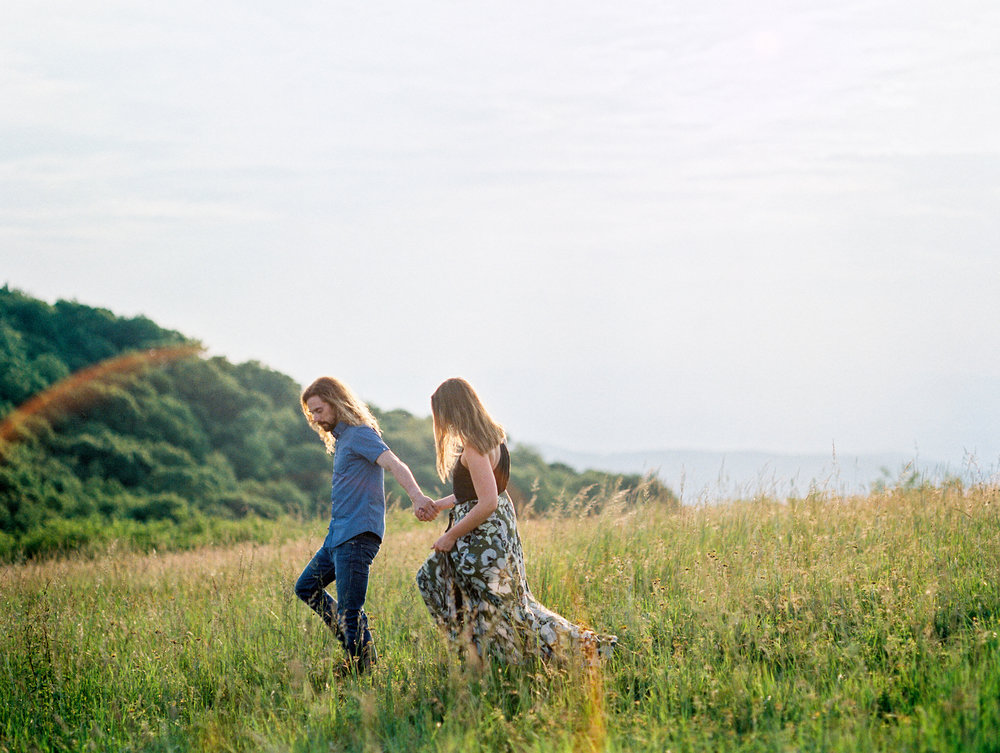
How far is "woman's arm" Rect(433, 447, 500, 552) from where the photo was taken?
15.6 feet

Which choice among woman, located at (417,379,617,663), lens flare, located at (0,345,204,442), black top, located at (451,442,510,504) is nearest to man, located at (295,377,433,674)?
black top, located at (451,442,510,504)

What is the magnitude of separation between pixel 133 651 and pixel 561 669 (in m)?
3.41

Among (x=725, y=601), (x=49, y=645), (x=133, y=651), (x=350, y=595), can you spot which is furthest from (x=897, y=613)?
(x=49, y=645)

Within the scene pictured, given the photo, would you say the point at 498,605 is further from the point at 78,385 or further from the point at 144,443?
the point at 78,385

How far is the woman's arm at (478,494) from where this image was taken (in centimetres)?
474

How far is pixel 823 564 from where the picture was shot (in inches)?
225

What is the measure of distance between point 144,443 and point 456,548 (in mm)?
20610

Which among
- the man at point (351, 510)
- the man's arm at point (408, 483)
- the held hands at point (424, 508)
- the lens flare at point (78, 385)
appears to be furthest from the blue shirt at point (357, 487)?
the lens flare at point (78, 385)

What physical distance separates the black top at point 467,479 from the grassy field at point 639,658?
97 centimetres

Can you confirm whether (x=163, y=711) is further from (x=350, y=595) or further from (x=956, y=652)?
(x=956, y=652)

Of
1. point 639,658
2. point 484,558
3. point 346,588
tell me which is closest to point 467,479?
point 484,558

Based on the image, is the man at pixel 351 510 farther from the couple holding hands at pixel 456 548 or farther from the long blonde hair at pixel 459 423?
the long blonde hair at pixel 459 423

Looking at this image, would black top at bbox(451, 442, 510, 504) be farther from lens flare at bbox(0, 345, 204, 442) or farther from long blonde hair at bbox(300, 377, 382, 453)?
lens flare at bbox(0, 345, 204, 442)

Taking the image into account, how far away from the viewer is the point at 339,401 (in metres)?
5.48
